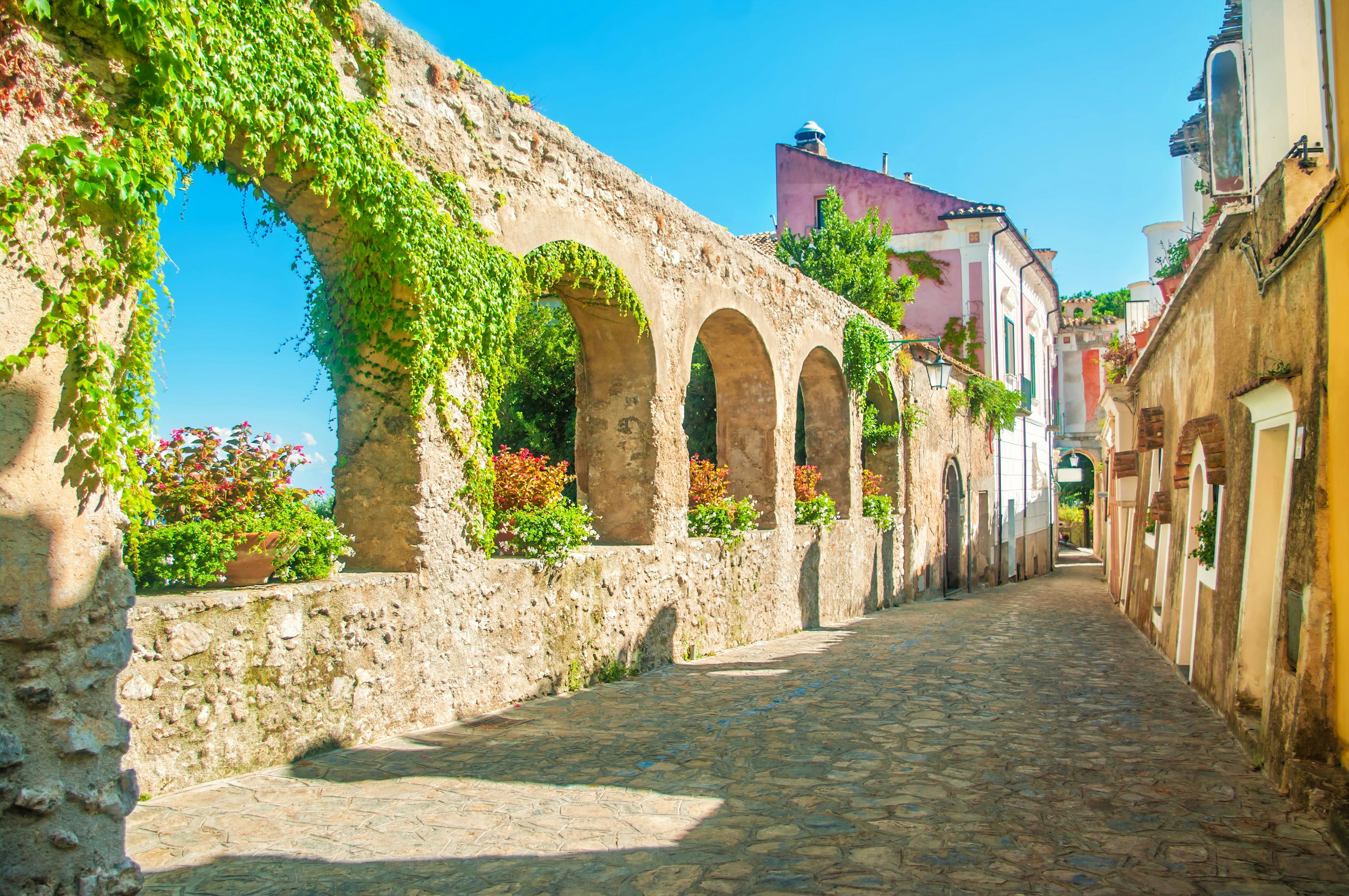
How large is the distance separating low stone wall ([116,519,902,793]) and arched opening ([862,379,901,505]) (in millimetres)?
5572

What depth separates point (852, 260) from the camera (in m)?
17.2

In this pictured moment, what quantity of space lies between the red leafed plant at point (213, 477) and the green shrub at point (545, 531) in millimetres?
1970

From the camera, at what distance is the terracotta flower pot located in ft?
14.1

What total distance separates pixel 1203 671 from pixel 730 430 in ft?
17.1

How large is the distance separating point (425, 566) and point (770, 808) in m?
2.46

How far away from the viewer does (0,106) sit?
307cm

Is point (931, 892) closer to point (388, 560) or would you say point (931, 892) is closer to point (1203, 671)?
point (388, 560)

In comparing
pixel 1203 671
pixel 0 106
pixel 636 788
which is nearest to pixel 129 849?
pixel 636 788

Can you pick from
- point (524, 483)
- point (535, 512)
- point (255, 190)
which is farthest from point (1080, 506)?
point (255, 190)

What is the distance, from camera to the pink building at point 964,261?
19438 millimetres

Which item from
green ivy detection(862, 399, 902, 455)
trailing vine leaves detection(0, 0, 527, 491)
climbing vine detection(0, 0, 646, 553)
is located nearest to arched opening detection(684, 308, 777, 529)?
climbing vine detection(0, 0, 646, 553)

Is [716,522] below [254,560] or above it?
above

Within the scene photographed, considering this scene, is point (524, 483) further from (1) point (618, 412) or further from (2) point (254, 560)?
(2) point (254, 560)

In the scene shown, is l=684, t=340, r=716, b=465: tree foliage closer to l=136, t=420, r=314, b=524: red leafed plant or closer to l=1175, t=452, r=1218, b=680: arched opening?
l=1175, t=452, r=1218, b=680: arched opening
